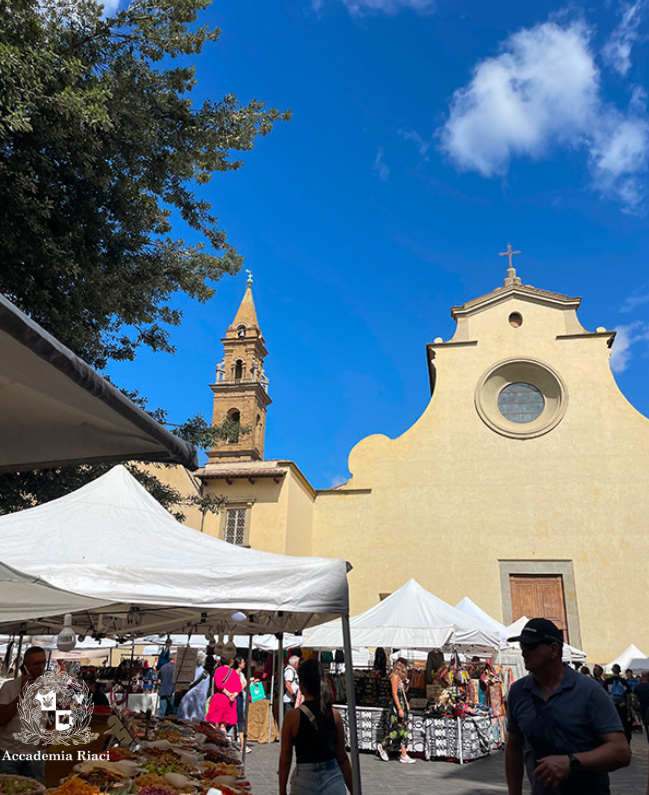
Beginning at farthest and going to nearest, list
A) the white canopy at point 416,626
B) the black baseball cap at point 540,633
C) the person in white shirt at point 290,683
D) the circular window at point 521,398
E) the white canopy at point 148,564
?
the circular window at point 521,398 → the person in white shirt at point 290,683 → the white canopy at point 416,626 → the white canopy at point 148,564 → the black baseball cap at point 540,633

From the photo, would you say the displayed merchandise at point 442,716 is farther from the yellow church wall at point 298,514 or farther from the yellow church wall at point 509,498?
the yellow church wall at point 298,514

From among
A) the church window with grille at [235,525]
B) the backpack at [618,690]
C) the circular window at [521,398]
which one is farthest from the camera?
the circular window at [521,398]

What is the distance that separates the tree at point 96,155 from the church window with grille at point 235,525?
43.2ft

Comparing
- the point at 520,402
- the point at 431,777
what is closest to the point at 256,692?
the point at 431,777

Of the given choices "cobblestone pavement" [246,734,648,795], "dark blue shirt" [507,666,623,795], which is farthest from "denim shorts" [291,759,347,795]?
"cobblestone pavement" [246,734,648,795]

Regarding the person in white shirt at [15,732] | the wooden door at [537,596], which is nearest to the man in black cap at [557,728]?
the person in white shirt at [15,732]

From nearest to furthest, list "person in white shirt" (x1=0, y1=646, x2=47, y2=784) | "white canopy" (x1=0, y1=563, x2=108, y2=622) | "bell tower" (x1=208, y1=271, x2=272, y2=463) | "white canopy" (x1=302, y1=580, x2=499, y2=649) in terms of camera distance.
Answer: "white canopy" (x1=0, y1=563, x2=108, y2=622) < "person in white shirt" (x1=0, y1=646, x2=47, y2=784) < "white canopy" (x1=302, y1=580, x2=499, y2=649) < "bell tower" (x1=208, y1=271, x2=272, y2=463)

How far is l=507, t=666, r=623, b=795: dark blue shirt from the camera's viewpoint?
8.66ft

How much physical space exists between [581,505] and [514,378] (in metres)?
5.33

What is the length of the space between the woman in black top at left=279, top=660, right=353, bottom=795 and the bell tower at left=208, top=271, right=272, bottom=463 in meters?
20.9

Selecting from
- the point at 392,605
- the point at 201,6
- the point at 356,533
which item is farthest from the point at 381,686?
the point at 201,6

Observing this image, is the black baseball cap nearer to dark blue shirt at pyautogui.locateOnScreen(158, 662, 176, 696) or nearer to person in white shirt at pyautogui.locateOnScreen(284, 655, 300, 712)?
person in white shirt at pyautogui.locateOnScreen(284, 655, 300, 712)

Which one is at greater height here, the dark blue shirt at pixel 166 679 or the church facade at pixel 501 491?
the church facade at pixel 501 491

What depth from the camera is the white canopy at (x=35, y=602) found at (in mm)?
3536
